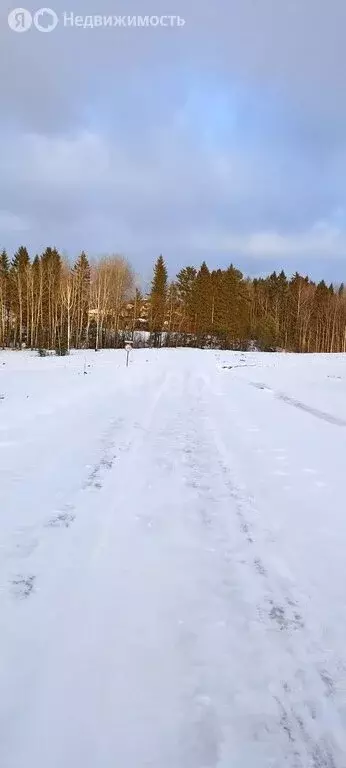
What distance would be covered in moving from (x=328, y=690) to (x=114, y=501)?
2.81 m

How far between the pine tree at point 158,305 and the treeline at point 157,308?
0.13 meters

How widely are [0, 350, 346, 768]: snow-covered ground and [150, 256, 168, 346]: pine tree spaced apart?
182 feet

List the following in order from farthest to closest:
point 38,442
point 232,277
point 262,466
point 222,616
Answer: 1. point 232,277
2. point 38,442
3. point 262,466
4. point 222,616

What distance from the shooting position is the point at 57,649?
245cm

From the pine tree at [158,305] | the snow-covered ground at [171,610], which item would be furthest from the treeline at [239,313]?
the snow-covered ground at [171,610]

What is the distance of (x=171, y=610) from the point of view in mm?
2865

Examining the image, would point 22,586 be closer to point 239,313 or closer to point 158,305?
point 158,305

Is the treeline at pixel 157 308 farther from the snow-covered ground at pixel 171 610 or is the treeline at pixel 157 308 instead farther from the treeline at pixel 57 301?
the snow-covered ground at pixel 171 610

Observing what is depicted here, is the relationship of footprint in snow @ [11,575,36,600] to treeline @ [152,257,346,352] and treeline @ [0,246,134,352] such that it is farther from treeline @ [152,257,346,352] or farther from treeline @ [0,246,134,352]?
treeline @ [152,257,346,352]

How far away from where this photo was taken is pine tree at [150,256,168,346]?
61562 mm

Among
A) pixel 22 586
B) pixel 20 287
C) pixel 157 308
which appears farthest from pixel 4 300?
pixel 22 586

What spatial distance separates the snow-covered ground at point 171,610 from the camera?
1.97m

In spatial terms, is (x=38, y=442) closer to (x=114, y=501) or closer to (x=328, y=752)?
(x=114, y=501)

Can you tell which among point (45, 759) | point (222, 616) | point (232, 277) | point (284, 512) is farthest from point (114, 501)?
point (232, 277)
